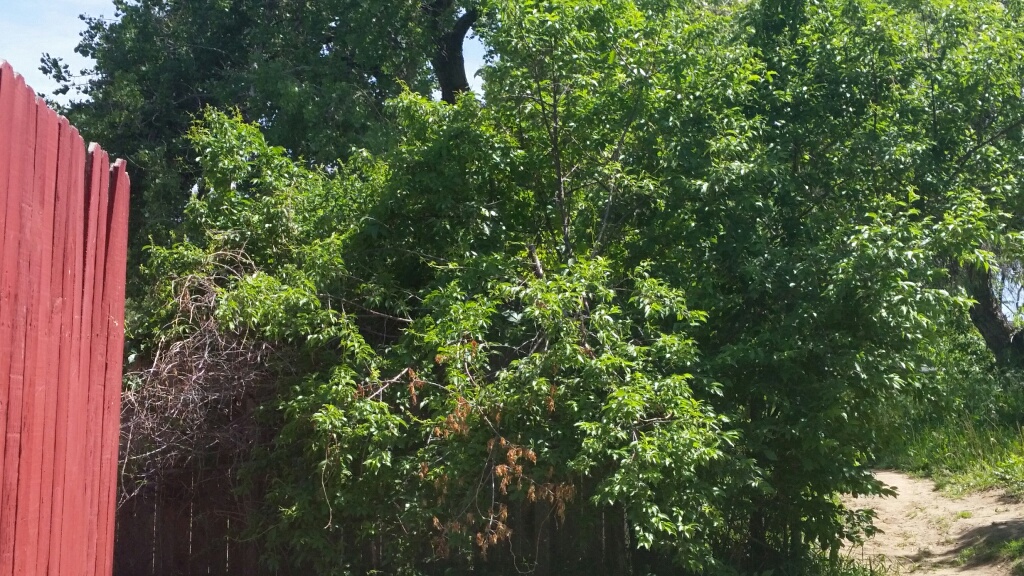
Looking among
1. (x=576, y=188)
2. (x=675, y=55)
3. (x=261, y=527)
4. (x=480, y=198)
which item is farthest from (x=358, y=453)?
(x=675, y=55)

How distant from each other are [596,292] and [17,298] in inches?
173

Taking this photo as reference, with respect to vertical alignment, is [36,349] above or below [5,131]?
below

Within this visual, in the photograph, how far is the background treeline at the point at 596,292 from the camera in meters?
6.14

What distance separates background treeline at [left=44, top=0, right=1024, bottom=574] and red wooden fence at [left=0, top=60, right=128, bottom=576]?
2793 mm

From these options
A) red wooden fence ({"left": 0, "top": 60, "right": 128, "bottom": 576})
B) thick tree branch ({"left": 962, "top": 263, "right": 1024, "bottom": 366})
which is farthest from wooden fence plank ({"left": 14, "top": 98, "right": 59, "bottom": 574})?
thick tree branch ({"left": 962, "top": 263, "right": 1024, "bottom": 366})

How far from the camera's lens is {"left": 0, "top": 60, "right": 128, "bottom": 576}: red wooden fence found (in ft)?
7.47

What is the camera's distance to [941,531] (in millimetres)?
9969

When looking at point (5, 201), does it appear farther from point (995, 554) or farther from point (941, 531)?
point (941, 531)

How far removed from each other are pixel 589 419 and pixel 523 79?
266cm

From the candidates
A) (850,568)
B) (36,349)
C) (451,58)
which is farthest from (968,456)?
(36,349)

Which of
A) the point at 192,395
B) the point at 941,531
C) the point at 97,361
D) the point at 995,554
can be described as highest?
the point at 192,395

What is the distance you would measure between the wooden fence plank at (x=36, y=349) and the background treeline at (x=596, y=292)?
3420mm

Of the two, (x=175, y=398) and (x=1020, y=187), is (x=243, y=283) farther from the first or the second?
(x=1020, y=187)

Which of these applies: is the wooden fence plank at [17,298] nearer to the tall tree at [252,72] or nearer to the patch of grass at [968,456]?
the patch of grass at [968,456]
